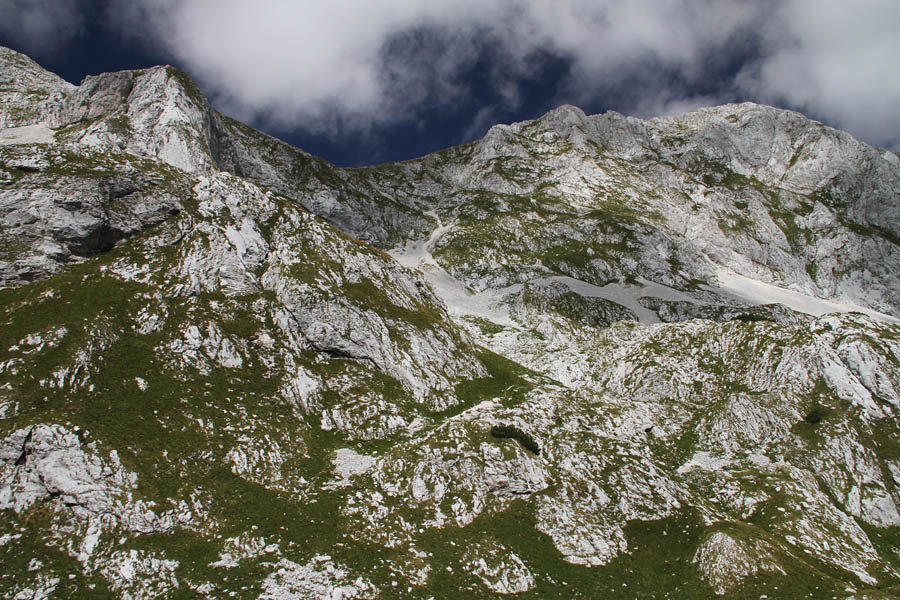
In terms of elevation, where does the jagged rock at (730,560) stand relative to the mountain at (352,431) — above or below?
below

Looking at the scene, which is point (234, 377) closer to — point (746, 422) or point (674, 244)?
point (746, 422)

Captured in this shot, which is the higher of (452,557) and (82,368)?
(82,368)

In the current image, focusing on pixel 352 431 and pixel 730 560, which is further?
pixel 352 431

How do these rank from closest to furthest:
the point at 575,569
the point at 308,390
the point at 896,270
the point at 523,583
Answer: the point at 523,583 < the point at 575,569 < the point at 308,390 < the point at 896,270

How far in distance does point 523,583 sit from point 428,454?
430 inches

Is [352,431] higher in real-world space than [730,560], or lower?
higher

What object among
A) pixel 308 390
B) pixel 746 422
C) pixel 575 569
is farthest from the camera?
pixel 746 422

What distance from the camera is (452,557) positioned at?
83.3ft

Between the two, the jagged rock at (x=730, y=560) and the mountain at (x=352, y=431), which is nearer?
the mountain at (x=352, y=431)

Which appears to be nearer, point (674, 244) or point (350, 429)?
point (350, 429)

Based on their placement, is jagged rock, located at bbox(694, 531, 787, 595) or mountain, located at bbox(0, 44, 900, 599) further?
jagged rock, located at bbox(694, 531, 787, 595)

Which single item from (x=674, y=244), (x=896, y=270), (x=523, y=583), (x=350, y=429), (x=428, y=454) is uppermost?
(x=674, y=244)

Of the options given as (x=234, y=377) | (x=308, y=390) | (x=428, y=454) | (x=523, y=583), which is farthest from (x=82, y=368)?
(x=523, y=583)

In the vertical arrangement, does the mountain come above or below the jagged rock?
above
